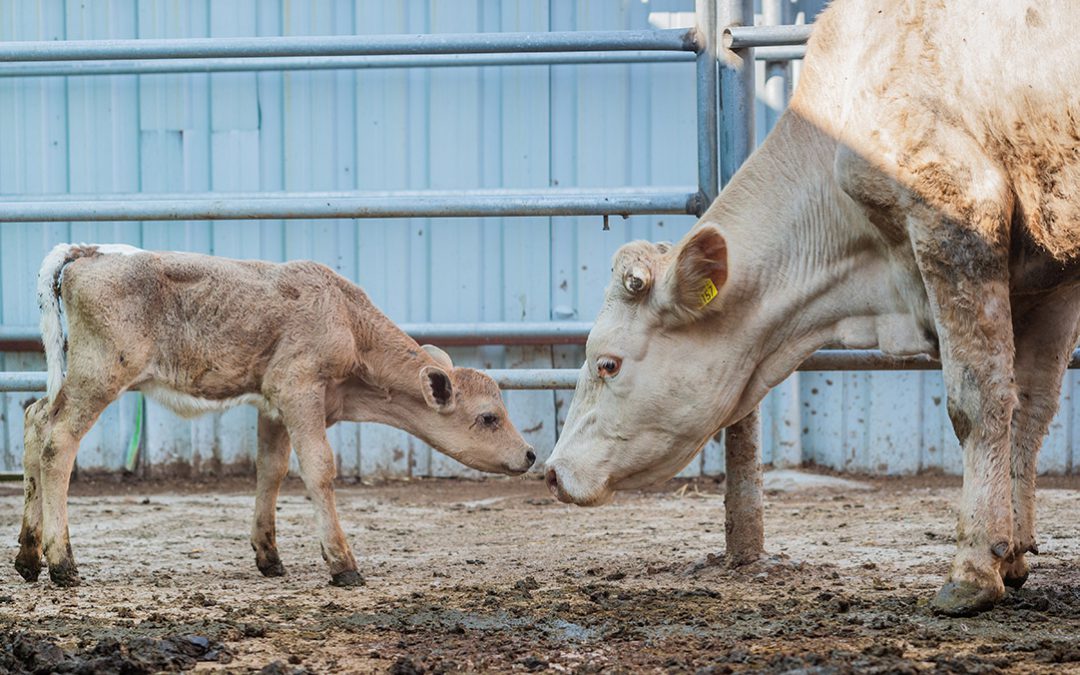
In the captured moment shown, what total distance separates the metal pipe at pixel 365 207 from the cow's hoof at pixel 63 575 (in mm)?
1840

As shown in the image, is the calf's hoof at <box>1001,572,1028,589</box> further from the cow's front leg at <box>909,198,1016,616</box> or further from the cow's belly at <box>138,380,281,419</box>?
the cow's belly at <box>138,380,281,419</box>

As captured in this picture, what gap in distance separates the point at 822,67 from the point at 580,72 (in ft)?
16.4

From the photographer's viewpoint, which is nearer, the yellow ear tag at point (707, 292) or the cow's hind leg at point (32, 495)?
the yellow ear tag at point (707, 292)

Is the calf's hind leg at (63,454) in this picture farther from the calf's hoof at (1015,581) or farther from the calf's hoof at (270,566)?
the calf's hoof at (1015,581)

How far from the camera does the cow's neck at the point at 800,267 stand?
170 inches

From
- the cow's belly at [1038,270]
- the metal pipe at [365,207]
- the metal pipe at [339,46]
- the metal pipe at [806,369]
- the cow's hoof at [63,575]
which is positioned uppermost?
the metal pipe at [339,46]

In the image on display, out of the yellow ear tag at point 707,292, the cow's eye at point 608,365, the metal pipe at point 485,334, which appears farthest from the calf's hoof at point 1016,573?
the metal pipe at point 485,334

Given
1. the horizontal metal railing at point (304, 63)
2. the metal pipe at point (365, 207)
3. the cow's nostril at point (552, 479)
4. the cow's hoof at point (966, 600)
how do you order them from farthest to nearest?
the horizontal metal railing at point (304, 63)
the metal pipe at point (365, 207)
the cow's nostril at point (552, 479)
the cow's hoof at point (966, 600)

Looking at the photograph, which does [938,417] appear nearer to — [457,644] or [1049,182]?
[1049,182]

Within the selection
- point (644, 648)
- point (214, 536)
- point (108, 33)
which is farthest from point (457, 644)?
point (108, 33)

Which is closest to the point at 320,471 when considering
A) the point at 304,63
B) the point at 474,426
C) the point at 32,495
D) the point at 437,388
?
the point at 437,388

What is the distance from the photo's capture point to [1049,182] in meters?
3.92

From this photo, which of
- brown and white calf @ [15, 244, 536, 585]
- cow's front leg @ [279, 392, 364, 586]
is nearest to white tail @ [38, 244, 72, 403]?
brown and white calf @ [15, 244, 536, 585]

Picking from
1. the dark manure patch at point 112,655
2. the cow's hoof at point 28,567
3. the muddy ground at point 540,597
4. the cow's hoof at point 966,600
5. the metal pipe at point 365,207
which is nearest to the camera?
the dark manure patch at point 112,655
